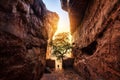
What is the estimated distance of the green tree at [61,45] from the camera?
17672 millimetres


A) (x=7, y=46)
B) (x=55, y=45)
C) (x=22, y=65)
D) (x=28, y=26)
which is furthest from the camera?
(x=55, y=45)

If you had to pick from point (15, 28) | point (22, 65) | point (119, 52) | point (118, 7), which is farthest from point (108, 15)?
point (22, 65)

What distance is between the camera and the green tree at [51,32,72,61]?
58.0 feet

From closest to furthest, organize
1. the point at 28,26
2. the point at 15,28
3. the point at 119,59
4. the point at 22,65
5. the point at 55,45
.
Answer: the point at 119,59 → the point at 15,28 → the point at 22,65 → the point at 28,26 → the point at 55,45

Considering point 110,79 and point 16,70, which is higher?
point 16,70

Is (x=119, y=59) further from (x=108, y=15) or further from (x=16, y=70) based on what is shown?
(x=16, y=70)

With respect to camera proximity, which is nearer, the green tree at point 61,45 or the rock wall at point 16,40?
the rock wall at point 16,40

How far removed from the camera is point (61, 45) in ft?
60.3

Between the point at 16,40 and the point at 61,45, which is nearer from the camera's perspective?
the point at 16,40

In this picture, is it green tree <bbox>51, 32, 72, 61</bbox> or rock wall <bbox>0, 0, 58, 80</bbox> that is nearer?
rock wall <bbox>0, 0, 58, 80</bbox>

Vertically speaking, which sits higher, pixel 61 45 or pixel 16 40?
pixel 61 45

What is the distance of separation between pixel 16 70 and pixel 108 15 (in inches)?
192

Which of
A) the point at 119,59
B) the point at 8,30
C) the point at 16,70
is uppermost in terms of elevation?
the point at 8,30

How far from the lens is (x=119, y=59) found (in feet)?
12.6
